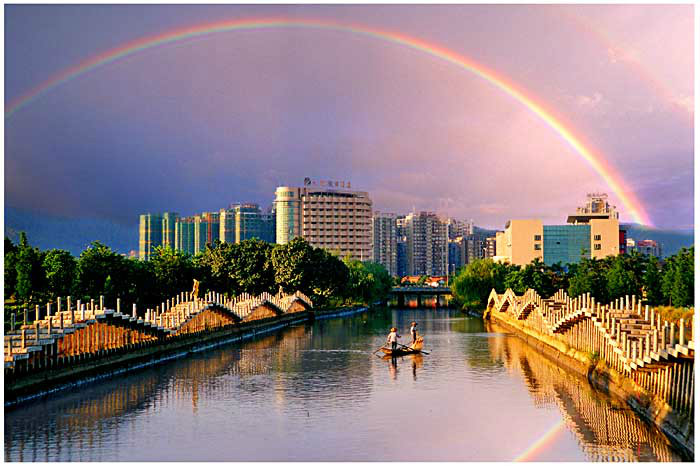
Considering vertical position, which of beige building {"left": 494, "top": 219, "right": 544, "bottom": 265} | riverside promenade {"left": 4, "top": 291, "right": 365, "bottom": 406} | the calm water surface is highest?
beige building {"left": 494, "top": 219, "right": 544, "bottom": 265}

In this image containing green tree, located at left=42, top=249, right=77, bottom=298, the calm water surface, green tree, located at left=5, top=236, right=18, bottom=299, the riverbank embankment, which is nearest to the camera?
the calm water surface

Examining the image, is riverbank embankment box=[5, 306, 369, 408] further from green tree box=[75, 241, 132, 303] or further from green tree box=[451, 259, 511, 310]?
green tree box=[451, 259, 511, 310]

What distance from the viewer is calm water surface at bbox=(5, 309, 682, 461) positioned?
20109 mm

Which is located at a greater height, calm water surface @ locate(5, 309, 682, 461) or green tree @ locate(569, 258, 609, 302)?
green tree @ locate(569, 258, 609, 302)

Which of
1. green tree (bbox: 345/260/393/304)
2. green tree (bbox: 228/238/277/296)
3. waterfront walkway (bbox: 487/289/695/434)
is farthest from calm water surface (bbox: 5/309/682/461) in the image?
green tree (bbox: 345/260/393/304)

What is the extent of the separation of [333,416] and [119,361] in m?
11.0

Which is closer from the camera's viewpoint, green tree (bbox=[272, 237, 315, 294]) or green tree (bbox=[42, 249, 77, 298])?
green tree (bbox=[42, 249, 77, 298])

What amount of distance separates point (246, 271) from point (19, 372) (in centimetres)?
5717

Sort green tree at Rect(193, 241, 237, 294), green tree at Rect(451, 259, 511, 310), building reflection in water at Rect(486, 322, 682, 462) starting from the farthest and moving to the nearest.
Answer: green tree at Rect(451, 259, 511, 310)
green tree at Rect(193, 241, 237, 294)
building reflection in water at Rect(486, 322, 682, 462)

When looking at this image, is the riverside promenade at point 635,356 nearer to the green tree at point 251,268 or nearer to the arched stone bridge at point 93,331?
the arched stone bridge at point 93,331

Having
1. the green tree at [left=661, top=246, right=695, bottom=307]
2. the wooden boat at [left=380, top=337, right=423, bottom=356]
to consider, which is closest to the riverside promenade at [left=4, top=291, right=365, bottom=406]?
the wooden boat at [left=380, top=337, right=423, bottom=356]

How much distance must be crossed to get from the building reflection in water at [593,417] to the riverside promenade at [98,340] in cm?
1421

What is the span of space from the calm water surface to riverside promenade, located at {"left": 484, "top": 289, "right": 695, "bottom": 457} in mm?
567

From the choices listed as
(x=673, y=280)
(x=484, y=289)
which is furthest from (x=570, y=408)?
(x=484, y=289)
